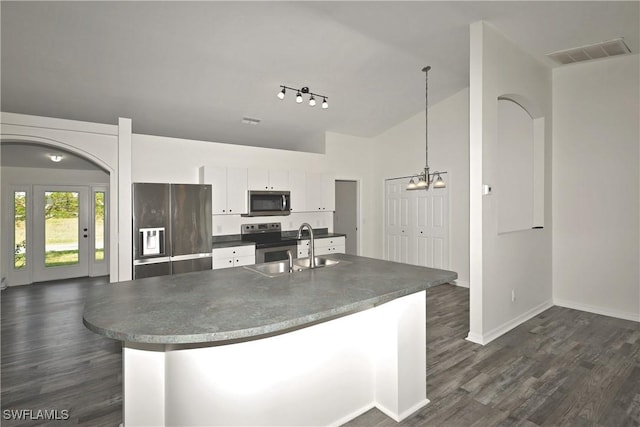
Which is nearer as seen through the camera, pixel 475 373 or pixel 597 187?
pixel 475 373

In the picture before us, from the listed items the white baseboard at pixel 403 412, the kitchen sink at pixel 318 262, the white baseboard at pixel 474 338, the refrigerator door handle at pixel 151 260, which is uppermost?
the kitchen sink at pixel 318 262

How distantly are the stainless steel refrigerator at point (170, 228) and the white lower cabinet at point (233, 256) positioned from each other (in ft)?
0.39

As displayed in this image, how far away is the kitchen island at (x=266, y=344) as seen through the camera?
145 cm

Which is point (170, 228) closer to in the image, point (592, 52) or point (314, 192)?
point (314, 192)

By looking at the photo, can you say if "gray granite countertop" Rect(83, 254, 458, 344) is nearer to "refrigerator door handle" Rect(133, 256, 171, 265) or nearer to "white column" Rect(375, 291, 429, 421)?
"white column" Rect(375, 291, 429, 421)

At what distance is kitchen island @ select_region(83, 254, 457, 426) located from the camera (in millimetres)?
1451

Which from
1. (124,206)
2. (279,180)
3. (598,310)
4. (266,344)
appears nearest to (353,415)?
(266,344)

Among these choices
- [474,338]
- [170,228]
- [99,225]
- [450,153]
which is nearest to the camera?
[474,338]

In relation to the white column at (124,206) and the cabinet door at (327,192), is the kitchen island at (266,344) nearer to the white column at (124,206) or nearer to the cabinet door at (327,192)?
the white column at (124,206)

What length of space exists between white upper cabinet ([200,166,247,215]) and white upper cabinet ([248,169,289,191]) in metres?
0.12

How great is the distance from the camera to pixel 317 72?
4.14 m

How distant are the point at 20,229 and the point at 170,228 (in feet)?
13.5

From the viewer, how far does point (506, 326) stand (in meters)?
3.56

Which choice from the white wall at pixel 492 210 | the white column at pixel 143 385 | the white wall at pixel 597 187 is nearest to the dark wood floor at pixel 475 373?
the white wall at pixel 492 210
